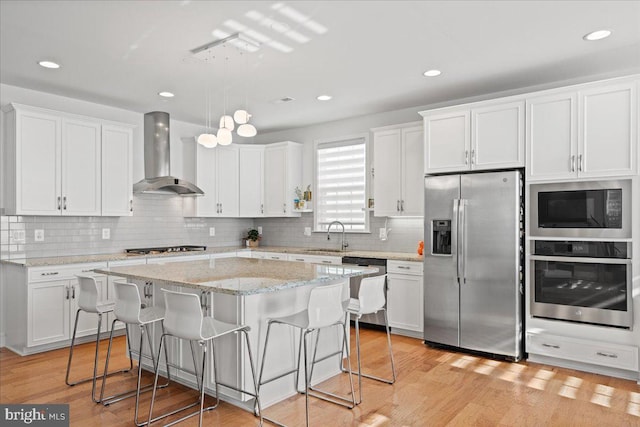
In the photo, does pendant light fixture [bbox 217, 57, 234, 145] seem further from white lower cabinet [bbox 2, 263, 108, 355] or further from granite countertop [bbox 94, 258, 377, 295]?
white lower cabinet [bbox 2, 263, 108, 355]

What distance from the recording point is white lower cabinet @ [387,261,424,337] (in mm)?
4789

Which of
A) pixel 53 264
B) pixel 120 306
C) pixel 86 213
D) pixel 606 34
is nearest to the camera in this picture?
pixel 120 306

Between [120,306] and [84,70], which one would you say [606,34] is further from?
[84,70]

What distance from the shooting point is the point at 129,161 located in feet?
17.4

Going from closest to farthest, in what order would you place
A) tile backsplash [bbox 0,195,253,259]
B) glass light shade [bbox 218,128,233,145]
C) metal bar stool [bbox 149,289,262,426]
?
metal bar stool [bbox 149,289,262,426]
glass light shade [bbox 218,128,233,145]
tile backsplash [bbox 0,195,253,259]

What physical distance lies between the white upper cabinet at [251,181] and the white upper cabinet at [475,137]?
2.79 m

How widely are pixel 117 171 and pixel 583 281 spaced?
16.1 feet

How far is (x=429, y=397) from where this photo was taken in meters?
3.25

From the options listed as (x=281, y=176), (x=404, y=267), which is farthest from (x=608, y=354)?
(x=281, y=176)

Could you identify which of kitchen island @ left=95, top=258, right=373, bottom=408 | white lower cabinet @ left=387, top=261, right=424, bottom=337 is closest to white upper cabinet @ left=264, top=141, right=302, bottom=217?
white lower cabinet @ left=387, top=261, right=424, bottom=337

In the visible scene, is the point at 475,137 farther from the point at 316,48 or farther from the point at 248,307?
the point at 248,307

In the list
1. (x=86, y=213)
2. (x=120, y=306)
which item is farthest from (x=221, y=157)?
(x=120, y=306)

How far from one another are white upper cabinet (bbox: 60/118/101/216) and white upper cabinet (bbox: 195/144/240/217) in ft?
4.42

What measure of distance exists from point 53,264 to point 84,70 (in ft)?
6.12
